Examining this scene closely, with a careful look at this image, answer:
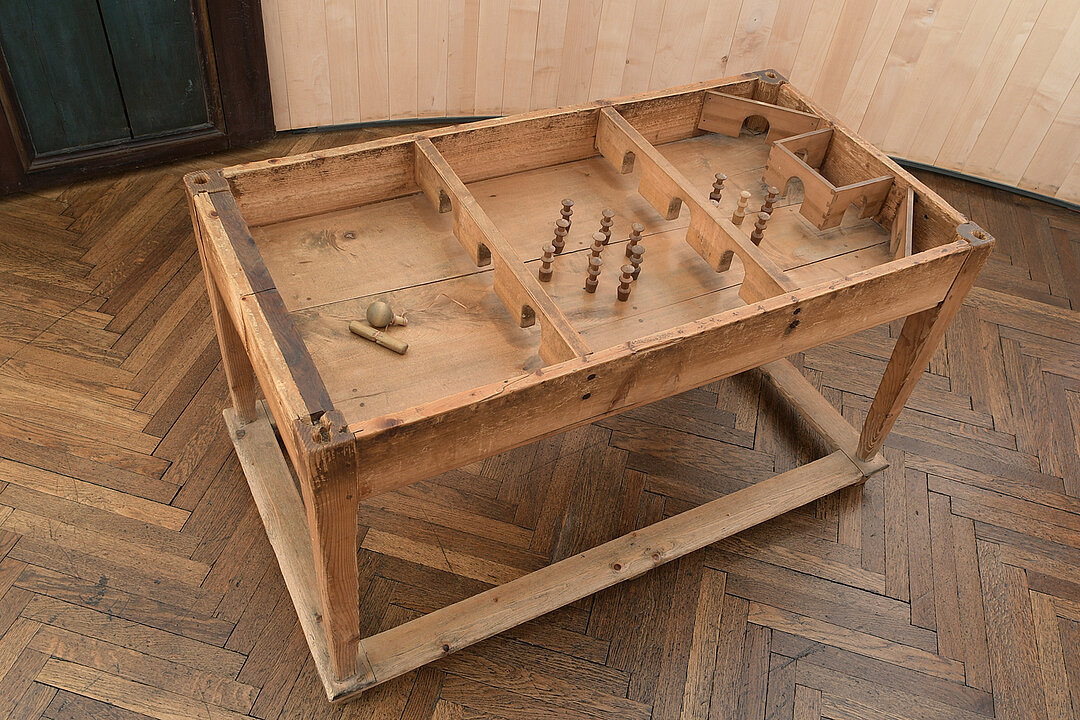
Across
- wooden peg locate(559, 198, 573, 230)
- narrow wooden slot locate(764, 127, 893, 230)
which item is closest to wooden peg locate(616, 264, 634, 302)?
wooden peg locate(559, 198, 573, 230)

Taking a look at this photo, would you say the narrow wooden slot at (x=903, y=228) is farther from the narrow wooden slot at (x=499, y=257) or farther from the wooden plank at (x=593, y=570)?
the narrow wooden slot at (x=499, y=257)

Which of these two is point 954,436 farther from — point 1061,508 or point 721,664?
point 721,664

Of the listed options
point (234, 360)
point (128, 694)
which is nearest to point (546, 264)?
point (234, 360)

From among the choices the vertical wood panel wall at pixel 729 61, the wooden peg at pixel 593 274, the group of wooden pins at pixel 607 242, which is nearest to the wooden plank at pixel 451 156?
the group of wooden pins at pixel 607 242

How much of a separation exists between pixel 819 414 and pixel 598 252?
1.21m

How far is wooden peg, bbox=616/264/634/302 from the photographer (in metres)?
2.17

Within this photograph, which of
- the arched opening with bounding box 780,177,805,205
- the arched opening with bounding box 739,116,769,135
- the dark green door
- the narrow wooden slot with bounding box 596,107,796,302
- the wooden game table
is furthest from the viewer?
the dark green door

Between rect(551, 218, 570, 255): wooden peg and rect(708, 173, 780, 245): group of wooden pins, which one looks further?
rect(708, 173, 780, 245): group of wooden pins

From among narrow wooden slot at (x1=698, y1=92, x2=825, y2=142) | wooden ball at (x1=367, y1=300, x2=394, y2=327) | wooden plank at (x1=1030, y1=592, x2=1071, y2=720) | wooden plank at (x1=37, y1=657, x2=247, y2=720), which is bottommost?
wooden plank at (x1=37, y1=657, x2=247, y2=720)

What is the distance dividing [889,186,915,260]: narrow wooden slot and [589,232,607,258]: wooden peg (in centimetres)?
80

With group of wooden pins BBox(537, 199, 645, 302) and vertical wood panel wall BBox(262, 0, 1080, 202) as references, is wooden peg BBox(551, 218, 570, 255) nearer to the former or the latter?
group of wooden pins BBox(537, 199, 645, 302)

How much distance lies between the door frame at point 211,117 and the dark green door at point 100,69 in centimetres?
3

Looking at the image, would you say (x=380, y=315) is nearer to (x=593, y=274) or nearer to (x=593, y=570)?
(x=593, y=274)

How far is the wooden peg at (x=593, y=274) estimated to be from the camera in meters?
2.19
